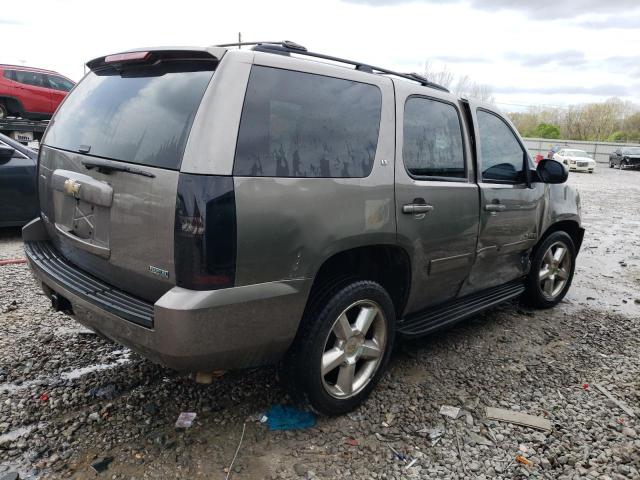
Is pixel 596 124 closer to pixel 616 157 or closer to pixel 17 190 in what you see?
pixel 616 157

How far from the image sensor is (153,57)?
2.47 metres

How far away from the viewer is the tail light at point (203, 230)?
6.90ft

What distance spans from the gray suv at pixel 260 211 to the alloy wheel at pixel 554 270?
4.92 ft

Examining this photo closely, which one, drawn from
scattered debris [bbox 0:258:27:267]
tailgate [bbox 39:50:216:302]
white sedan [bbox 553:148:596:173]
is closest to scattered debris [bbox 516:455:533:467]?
tailgate [bbox 39:50:216:302]

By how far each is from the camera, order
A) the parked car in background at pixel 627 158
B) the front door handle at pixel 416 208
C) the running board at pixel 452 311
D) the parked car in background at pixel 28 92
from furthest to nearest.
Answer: the parked car in background at pixel 627 158
the parked car in background at pixel 28 92
the running board at pixel 452 311
the front door handle at pixel 416 208

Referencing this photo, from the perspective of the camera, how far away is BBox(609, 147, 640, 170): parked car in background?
104 ft

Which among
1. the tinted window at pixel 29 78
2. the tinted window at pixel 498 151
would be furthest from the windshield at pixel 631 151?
the tinted window at pixel 498 151

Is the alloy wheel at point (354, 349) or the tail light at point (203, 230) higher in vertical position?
the tail light at point (203, 230)

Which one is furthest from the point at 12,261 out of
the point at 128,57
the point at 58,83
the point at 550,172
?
the point at 58,83

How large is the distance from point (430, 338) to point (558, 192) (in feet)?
5.96

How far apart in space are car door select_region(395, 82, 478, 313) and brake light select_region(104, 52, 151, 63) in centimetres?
143

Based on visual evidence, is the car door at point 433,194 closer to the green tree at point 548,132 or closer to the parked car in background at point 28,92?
the parked car in background at point 28,92

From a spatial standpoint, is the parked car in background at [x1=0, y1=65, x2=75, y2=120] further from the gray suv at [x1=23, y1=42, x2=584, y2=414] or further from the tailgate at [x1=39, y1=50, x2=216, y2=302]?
the gray suv at [x1=23, y1=42, x2=584, y2=414]

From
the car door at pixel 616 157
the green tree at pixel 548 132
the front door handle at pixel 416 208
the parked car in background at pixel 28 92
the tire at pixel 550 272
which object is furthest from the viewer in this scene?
the green tree at pixel 548 132
